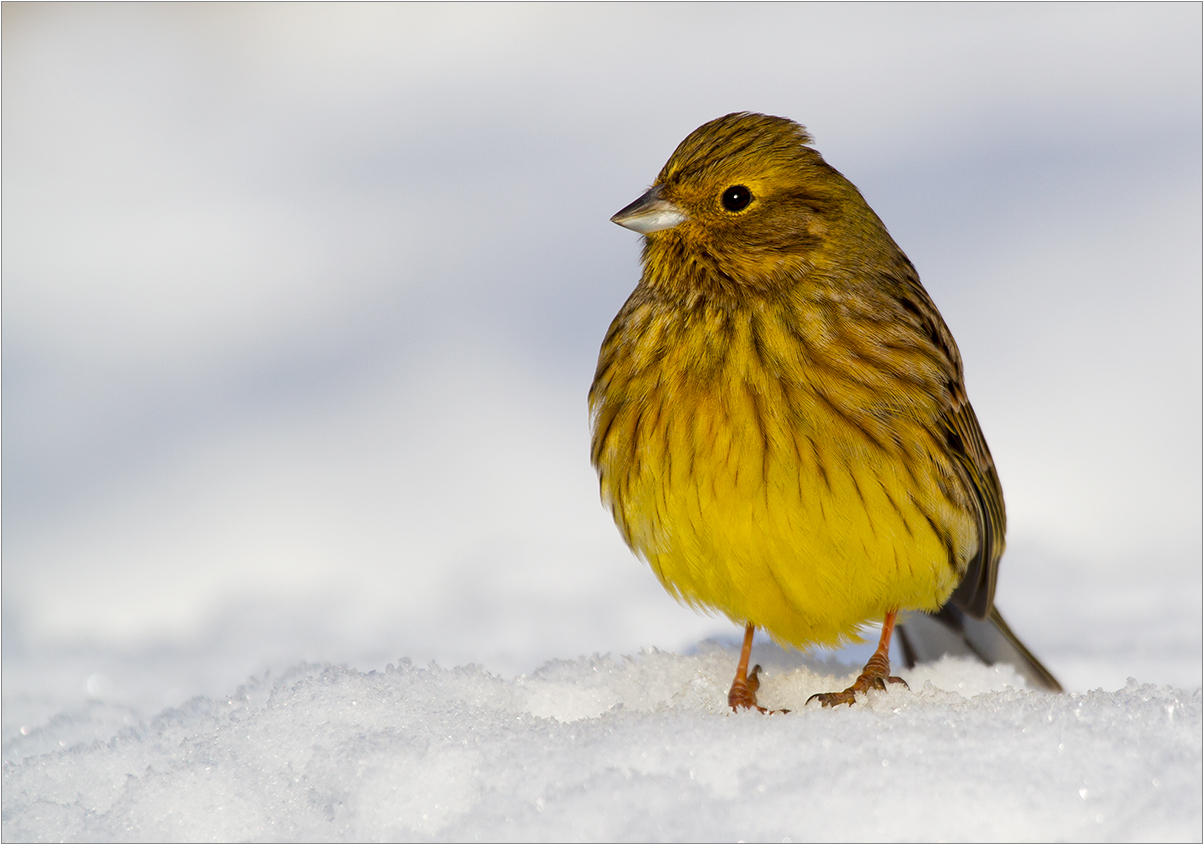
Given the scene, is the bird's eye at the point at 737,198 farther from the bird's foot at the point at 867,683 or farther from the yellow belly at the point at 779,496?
the bird's foot at the point at 867,683

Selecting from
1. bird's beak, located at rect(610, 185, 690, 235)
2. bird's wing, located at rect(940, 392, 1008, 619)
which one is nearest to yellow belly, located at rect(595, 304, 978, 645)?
bird's wing, located at rect(940, 392, 1008, 619)

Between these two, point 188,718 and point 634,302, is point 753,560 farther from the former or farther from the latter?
point 188,718

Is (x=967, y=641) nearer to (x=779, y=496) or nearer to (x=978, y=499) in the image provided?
(x=978, y=499)

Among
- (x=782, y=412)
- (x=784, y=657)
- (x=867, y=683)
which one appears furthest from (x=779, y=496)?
(x=784, y=657)

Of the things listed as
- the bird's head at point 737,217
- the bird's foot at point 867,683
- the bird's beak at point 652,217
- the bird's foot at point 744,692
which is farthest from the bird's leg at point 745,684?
the bird's beak at point 652,217

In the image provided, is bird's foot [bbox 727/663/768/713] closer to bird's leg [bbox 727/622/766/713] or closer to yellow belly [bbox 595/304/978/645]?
bird's leg [bbox 727/622/766/713]

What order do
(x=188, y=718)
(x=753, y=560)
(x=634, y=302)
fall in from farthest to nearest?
(x=634, y=302)
(x=188, y=718)
(x=753, y=560)

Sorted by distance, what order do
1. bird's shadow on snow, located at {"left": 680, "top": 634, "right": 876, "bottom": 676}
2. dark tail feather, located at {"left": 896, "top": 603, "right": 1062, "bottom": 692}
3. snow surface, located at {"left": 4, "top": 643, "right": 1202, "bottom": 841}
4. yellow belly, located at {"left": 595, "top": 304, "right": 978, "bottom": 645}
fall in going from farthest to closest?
dark tail feather, located at {"left": 896, "top": 603, "right": 1062, "bottom": 692}, bird's shadow on snow, located at {"left": 680, "top": 634, "right": 876, "bottom": 676}, yellow belly, located at {"left": 595, "top": 304, "right": 978, "bottom": 645}, snow surface, located at {"left": 4, "top": 643, "right": 1202, "bottom": 841}

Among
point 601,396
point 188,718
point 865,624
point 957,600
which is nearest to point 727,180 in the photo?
point 601,396
